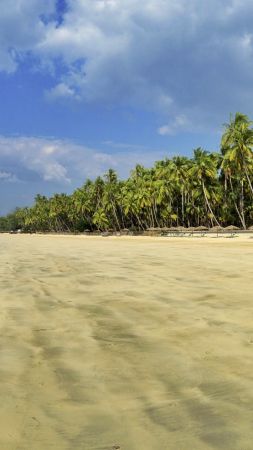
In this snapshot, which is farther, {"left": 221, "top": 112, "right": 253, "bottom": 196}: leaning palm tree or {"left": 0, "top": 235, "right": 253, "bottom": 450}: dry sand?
{"left": 221, "top": 112, "right": 253, "bottom": 196}: leaning palm tree

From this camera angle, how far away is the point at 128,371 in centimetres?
441

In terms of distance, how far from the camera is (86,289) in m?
9.86

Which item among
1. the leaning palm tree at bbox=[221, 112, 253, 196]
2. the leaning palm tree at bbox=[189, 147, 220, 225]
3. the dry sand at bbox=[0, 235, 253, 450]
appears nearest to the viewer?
the dry sand at bbox=[0, 235, 253, 450]

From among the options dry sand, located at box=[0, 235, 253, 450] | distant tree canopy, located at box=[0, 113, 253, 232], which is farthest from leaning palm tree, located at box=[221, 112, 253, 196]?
dry sand, located at box=[0, 235, 253, 450]

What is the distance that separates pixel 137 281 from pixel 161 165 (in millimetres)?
72705

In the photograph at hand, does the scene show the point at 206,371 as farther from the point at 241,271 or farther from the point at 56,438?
the point at 241,271

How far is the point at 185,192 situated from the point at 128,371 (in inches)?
2888

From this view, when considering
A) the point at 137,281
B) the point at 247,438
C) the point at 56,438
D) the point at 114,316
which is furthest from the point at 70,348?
the point at 137,281

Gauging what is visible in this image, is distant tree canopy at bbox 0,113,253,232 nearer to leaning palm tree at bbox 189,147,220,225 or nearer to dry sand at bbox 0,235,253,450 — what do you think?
leaning palm tree at bbox 189,147,220,225

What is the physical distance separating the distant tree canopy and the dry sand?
163 feet

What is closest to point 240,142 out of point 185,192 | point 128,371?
point 185,192

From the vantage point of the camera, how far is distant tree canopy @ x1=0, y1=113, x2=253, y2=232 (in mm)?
57375

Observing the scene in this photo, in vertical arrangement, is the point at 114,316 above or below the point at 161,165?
below

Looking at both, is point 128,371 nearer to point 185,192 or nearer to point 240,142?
point 240,142
